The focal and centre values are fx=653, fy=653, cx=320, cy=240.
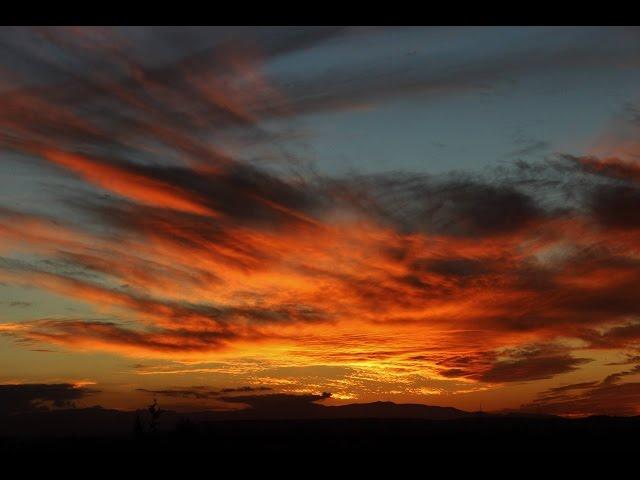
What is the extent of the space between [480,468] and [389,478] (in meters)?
4.49

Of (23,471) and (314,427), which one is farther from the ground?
(314,427)

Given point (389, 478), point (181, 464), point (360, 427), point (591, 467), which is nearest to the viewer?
point (389, 478)

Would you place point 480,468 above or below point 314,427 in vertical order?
below

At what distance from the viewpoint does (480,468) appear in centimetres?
2489
